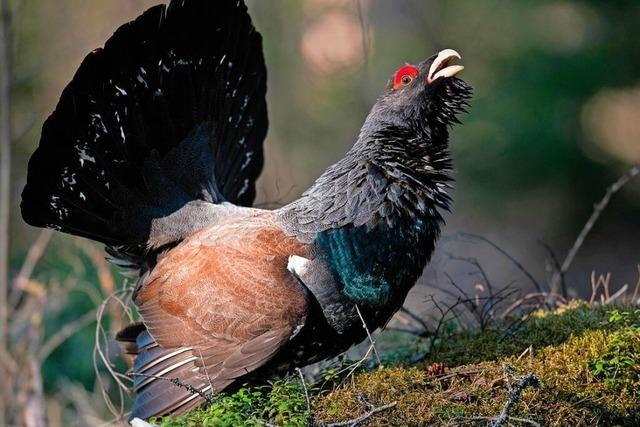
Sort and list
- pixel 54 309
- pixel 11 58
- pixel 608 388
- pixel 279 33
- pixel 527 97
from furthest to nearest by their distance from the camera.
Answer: pixel 279 33, pixel 527 97, pixel 54 309, pixel 11 58, pixel 608 388

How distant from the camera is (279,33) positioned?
11.9 meters

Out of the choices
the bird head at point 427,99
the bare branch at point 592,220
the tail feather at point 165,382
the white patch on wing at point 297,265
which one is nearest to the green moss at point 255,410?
the tail feather at point 165,382

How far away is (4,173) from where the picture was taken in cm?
598

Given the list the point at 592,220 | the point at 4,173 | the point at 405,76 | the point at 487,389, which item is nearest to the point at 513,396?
the point at 487,389

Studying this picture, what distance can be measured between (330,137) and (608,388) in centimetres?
985

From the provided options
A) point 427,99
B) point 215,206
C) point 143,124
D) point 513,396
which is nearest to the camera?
point 513,396

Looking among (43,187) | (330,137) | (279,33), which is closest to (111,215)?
(43,187)

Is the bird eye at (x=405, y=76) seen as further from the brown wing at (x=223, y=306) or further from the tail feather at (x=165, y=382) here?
the tail feather at (x=165, y=382)

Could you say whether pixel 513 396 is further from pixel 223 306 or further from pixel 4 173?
pixel 4 173

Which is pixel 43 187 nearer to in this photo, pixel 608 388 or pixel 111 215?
pixel 111 215

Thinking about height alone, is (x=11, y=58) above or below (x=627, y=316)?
above

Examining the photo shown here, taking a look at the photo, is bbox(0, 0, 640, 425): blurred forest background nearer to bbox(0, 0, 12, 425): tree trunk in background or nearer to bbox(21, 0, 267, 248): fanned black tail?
bbox(0, 0, 12, 425): tree trunk in background

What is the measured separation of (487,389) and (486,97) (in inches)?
331

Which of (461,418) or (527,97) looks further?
(527,97)
